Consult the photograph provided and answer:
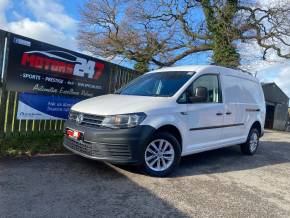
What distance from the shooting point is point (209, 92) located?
262 inches

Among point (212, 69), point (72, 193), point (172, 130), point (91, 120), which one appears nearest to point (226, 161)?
point (212, 69)

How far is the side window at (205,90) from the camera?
6.03 meters

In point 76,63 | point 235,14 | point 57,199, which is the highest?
point 235,14

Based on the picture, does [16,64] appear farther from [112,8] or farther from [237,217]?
[112,8]

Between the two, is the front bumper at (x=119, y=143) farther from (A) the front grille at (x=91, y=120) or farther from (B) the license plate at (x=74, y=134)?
(B) the license plate at (x=74, y=134)

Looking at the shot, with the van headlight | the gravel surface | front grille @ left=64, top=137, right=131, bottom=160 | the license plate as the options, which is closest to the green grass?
the gravel surface

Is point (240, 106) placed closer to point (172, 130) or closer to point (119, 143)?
point (172, 130)

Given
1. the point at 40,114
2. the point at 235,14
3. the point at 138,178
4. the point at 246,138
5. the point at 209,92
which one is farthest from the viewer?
the point at 235,14

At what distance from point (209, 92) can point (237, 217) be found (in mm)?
3052

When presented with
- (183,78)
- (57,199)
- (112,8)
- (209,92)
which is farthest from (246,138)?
(112,8)

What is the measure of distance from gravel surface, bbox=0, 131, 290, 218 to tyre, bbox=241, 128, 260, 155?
4.84 feet

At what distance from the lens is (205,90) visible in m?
6.10

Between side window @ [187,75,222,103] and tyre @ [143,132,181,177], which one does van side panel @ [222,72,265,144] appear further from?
tyre @ [143,132,181,177]

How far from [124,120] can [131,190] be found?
3.62ft
